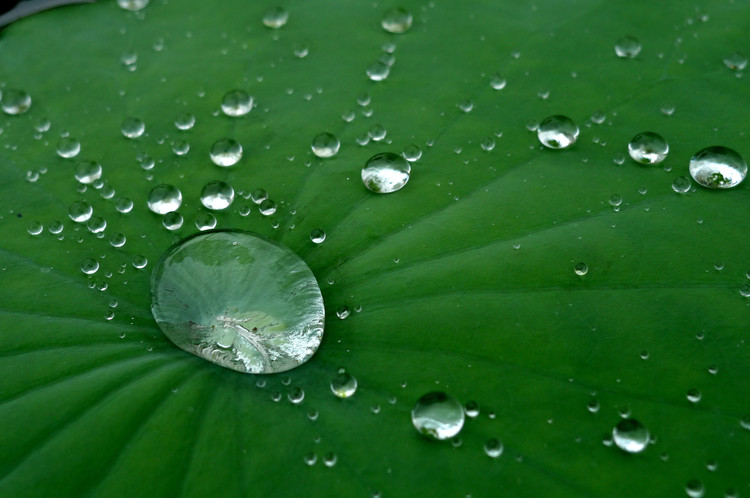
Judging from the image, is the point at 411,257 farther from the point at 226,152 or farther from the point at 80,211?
the point at 80,211

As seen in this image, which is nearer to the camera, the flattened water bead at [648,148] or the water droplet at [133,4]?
the flattened water bead at [648,148]

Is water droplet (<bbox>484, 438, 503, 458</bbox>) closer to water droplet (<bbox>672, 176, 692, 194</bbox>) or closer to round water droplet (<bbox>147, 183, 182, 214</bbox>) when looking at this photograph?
water droplet (<bbox>672, 176, 692, 194</bbox>)

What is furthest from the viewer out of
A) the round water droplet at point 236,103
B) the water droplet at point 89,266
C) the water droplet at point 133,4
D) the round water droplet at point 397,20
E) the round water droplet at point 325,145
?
the water droplet at point 133,4

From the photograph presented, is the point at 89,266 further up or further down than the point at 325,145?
further down

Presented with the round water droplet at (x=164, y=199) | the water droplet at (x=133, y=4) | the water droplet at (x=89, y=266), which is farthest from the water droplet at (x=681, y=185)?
the water droplet at (x=133, y=4)

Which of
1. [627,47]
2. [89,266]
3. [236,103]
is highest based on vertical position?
[627,47]

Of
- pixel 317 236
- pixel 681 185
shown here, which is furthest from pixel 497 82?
pixel 317 236

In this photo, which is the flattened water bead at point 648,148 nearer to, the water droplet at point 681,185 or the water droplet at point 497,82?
the water droplet at point 681,185

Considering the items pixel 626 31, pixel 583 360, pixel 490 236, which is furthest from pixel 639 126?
pixel 583 360
